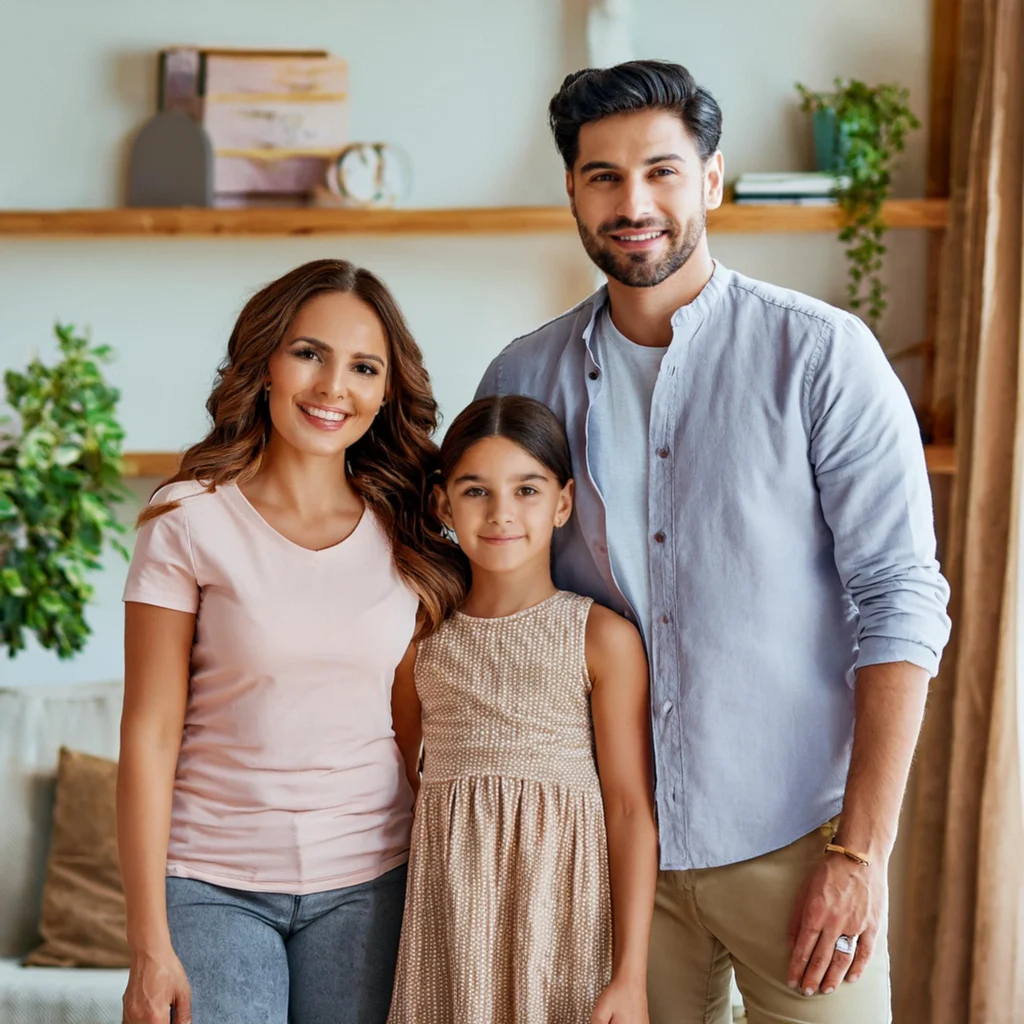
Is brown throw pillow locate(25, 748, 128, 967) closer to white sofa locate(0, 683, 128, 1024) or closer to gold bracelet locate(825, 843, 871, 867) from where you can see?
white sofa locate(0, 683, 128, 1024)

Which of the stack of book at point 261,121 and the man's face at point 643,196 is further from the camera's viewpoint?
the stack of book at point 261,121

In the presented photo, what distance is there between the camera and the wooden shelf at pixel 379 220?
127 inches

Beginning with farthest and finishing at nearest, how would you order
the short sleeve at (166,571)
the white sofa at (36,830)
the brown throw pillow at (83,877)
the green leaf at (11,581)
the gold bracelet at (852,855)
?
1. the green leaf at (11,581)
2. the brown throw pillow at (83,877)
3. the white sofa at (36,830)
4. the short sleeve at (166,571)
5. the gold bracelet at (852,855)

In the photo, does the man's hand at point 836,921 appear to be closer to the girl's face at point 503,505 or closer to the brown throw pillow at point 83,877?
the girl's face at point 503,505

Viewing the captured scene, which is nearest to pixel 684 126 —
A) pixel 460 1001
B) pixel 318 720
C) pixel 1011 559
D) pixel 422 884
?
pixel 318 720

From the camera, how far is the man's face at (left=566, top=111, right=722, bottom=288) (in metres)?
1.71

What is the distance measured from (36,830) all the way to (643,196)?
2.10m

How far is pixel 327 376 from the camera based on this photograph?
5.72ft

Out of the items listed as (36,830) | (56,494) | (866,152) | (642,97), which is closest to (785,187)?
(866,152)

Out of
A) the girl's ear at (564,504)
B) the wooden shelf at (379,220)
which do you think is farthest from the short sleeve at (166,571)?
the wooden shelf at (379,220)

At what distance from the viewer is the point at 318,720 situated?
1652mm

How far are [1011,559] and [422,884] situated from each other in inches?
73.3

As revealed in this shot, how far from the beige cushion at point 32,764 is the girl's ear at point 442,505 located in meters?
1.51

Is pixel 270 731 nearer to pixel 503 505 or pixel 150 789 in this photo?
pixel 150 789
